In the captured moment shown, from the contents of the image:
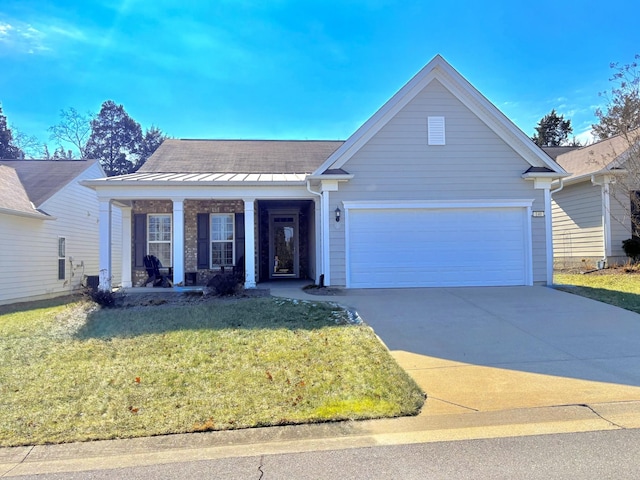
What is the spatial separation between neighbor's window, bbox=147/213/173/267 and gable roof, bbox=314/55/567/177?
21.2 feet

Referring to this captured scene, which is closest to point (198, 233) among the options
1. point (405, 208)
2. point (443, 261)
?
point (405, 208)

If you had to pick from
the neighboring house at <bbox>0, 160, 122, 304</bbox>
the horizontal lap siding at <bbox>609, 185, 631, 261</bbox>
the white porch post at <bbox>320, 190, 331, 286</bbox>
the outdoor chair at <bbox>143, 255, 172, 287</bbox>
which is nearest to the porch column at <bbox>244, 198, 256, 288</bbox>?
the white porch post at <bbox>320, 190, 331, 286</bbox>

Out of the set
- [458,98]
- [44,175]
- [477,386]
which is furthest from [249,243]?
[44,175]

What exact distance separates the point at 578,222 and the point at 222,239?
1349cm

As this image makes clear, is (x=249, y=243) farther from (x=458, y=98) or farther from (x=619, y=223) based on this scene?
(x=619, y=223)

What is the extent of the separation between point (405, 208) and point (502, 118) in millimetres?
3584

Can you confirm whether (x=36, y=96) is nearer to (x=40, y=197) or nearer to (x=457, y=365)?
(x=40, y=197)

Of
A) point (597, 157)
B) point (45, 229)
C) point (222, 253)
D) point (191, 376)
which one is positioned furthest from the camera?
point (597, 157)

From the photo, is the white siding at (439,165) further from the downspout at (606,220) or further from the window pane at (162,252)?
the window pane at (162,252)

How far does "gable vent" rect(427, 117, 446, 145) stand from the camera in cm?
1145

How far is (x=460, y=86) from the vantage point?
1137 cm

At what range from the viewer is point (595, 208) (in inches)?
595

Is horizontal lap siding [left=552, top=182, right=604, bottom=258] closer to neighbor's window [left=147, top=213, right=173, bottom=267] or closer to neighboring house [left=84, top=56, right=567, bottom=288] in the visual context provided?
neighboring house [left=84, top=56, right=567, bottom=288]

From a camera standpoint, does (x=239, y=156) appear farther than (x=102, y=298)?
Yes
